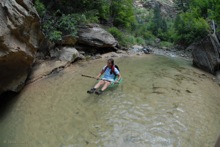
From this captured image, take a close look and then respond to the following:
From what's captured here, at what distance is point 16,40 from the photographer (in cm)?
782

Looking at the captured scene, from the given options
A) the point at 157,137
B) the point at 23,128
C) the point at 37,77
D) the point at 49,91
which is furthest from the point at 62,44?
the point at 157,137

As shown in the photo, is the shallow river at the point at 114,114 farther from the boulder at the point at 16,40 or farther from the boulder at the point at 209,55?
the boulder at the point at 209,55

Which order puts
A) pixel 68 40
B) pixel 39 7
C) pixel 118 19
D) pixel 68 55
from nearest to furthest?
pixel 39 7 < pixel 68 55 < pixel 68 40 < pixel 118 19

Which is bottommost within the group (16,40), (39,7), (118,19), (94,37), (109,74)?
(109,74)

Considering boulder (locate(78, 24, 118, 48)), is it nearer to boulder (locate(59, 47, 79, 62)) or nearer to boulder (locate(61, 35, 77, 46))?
boulder (locate(61, 35, 77, 46))

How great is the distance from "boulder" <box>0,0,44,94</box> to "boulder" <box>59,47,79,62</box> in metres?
2.55

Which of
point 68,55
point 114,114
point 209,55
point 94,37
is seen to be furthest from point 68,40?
point 209,55

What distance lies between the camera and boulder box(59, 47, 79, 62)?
12.0 metres

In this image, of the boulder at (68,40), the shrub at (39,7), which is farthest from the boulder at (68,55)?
the shrub at (39,7)

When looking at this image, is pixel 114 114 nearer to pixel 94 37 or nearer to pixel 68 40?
pixel 68 40

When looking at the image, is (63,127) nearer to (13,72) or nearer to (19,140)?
(19,140)

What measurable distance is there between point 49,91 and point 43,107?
1.38 m

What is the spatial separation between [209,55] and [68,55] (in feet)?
30.1

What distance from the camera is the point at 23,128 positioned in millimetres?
6348
